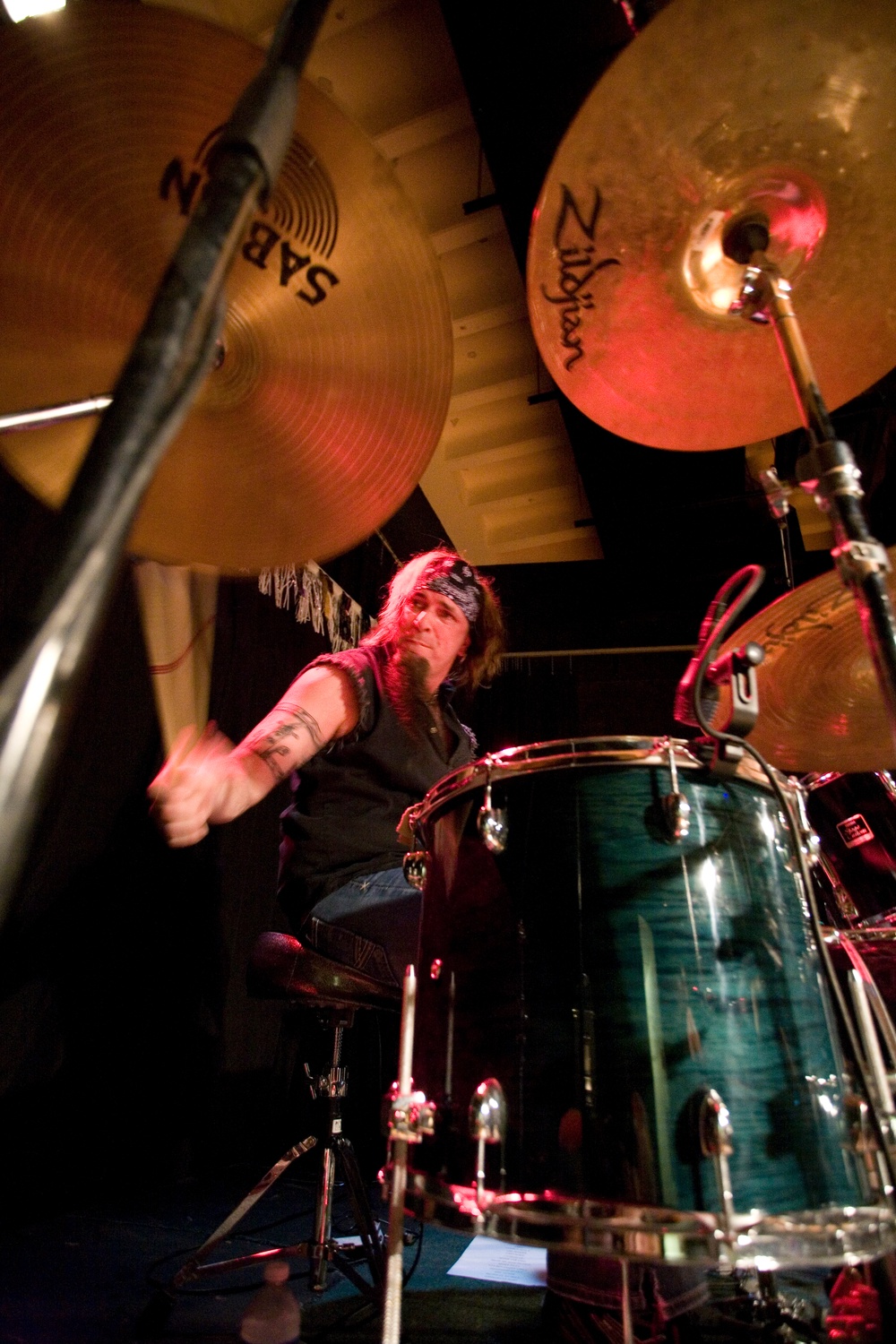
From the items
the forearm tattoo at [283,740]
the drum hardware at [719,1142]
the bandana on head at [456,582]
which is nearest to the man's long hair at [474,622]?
the bandana on head at [456,582]

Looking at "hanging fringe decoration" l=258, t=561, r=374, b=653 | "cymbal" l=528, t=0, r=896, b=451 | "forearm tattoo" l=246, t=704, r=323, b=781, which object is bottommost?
"forearm tattoo" l=246, t=704, r=323, b=781

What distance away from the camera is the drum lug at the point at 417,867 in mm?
1293

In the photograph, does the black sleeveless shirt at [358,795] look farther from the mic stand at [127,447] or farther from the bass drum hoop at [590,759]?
the mic stand at [127,447]

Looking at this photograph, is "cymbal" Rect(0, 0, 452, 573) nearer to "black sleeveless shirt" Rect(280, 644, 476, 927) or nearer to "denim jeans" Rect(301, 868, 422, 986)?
"black sleeveless shirt" Rect(280, 644, 476, 927)

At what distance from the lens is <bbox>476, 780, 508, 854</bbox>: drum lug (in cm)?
111

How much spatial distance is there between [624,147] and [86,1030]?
8.34ft

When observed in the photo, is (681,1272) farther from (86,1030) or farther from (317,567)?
(317,567)

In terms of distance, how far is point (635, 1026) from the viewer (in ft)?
3.07

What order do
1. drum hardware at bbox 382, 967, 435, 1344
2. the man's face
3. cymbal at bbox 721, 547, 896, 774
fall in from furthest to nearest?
the man's face → cymbal at bbox 721, 547, 896, 774 → drum hardware at bbox 382, 967, 435, 1344

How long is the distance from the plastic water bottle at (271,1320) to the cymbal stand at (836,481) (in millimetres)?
1282

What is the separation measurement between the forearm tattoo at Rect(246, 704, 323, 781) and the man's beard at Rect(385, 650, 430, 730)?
1.04ft

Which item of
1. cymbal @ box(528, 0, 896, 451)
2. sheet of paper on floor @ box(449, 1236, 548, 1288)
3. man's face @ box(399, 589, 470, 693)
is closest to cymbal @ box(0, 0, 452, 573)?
cymbal @ box(528, 0, 896, 451)

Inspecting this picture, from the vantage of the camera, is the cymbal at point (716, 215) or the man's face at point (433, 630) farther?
the man's face at point (433, 630)

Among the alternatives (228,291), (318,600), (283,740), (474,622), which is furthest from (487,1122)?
(318,600)
